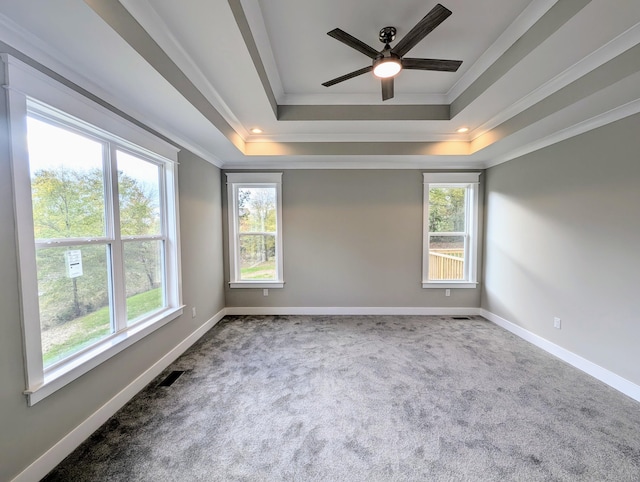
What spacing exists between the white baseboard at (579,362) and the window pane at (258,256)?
11.5 feet

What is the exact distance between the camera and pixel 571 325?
262 cm

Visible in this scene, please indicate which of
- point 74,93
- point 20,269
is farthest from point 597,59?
point 20,269

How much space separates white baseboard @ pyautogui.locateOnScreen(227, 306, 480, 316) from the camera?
4.06 m

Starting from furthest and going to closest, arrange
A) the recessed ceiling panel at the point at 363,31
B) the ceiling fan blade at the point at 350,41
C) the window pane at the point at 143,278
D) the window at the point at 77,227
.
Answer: the window pane at the point at 143,278 < the recessed ceiling panel at the point at 363,31 < the ceiling fan blade at the point at 350,41 < the window at the point at 77,227

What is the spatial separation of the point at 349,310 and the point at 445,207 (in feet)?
7.54

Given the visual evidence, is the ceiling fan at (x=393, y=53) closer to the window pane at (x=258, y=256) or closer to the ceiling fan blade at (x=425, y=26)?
the ceiling fan blade at (x=425, y=26)

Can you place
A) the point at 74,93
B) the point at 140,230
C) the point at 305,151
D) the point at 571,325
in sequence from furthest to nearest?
1. the point at 305,151
2. the point at 571,325
3. the point at 140,230
4. the point at 74,93

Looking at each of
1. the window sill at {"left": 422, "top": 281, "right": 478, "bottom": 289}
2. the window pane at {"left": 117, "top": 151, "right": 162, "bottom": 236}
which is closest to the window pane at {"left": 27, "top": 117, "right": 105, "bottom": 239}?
the window pane at {"left": 117, "top": 151, "right": 162, "bottom": 236}

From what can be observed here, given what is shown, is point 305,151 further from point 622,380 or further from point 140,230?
point 622,380

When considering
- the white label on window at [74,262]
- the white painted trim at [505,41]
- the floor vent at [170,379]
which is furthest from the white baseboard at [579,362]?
the white label on window at [74,262]

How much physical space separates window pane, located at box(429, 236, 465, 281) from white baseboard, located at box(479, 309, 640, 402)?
0.92 meters

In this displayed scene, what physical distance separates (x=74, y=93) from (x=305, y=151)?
233 centimetres

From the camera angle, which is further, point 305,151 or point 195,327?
point 305,151

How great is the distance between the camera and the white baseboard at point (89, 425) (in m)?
1.39
